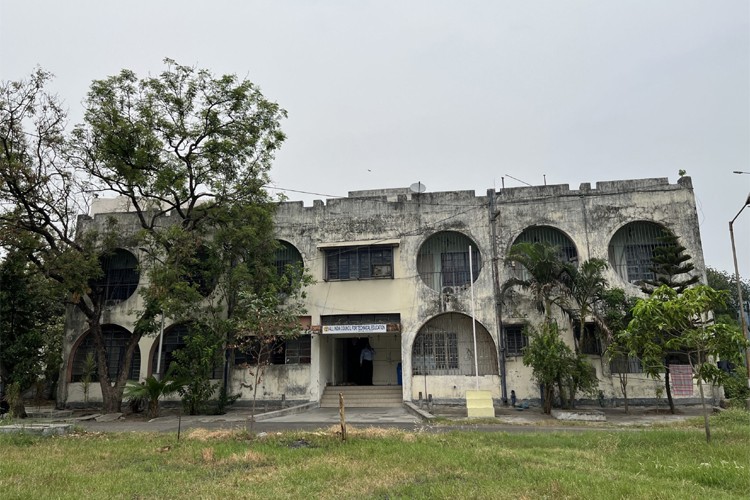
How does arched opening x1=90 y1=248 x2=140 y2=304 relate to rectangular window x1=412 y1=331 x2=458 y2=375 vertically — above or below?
above

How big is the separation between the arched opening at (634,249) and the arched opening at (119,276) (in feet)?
62.6

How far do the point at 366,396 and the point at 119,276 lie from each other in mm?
11685

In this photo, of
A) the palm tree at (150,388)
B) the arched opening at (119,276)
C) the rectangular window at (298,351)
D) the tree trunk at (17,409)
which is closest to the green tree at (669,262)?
the rectangular window at (298,351)

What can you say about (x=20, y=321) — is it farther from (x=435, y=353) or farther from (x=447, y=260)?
(x=447, y=260)

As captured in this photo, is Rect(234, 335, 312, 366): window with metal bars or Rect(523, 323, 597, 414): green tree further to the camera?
Rect(234, 335, 312, 366): window with metal bars

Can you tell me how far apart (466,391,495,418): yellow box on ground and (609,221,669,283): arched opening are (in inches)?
291

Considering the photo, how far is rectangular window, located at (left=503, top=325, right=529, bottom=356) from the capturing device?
744 inches

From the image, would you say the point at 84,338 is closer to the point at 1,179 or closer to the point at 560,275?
the point at 1,179

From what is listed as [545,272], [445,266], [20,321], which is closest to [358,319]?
[445,266]

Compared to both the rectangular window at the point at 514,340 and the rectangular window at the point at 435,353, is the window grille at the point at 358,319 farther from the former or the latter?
the rectangular window at the point at 514,340

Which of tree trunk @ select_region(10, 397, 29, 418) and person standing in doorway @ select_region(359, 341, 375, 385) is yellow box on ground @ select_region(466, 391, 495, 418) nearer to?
person standing in doorway @ select_region(359, 341, 375, 385)

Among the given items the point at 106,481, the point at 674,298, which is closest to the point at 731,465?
the point at 674,298

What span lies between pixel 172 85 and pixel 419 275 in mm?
10971

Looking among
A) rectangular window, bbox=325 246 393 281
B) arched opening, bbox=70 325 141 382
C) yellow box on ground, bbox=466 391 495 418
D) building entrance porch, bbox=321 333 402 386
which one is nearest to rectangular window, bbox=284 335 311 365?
building entrance porch, bbox=321 333 402 386
